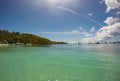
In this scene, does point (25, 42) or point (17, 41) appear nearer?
point (17, 41)

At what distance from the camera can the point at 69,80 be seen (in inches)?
314

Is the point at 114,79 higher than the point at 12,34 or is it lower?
lower

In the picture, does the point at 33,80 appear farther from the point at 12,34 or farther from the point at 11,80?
the point at 12,34

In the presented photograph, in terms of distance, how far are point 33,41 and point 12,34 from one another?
13.1 meters

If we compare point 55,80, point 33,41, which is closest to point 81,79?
point 55,80

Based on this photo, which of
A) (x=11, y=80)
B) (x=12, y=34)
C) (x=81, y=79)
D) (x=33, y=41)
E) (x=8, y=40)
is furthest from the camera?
(x=33, y=41)

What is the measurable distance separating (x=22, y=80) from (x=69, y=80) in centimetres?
249

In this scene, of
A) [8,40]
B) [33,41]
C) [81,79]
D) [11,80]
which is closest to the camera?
[11,80]

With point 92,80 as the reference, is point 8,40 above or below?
above

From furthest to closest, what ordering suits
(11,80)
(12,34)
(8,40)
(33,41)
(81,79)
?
(33,41) < (12,34) < (8,40) < (81,79) < (11,80)

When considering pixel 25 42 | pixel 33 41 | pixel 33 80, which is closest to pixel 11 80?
pixel 33 80

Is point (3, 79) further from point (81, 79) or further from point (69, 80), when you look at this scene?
point (81, 79)

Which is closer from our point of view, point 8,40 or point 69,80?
point 69,80

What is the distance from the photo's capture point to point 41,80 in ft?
25.3
